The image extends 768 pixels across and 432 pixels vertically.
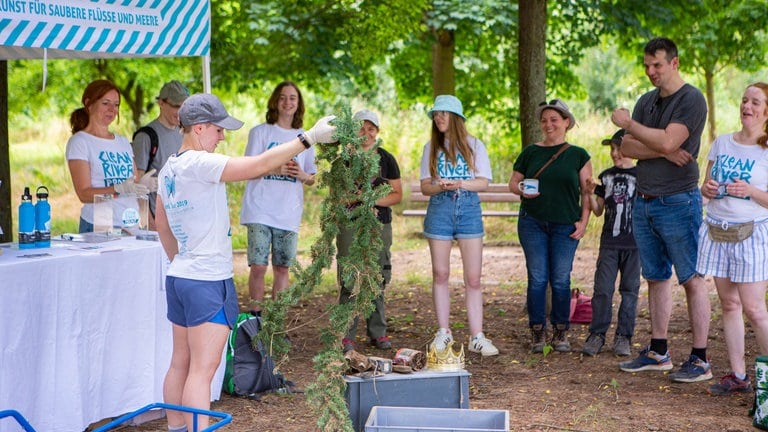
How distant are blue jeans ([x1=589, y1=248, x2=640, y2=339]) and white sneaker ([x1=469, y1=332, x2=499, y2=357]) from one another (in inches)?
29.9

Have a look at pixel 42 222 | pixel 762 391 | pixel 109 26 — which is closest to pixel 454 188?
pixel 762 391

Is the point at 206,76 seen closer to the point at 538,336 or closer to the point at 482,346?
the point at 482,346

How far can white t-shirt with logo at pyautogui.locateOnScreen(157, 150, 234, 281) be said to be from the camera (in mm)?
3658

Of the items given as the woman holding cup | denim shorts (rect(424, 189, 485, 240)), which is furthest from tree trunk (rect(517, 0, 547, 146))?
denim shorts (rect(424, 189, 485, 240))

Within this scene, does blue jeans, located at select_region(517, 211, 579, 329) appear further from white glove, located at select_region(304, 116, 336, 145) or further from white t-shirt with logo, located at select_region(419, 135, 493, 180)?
white glove, located at select_region(304, 116, 336, 145)

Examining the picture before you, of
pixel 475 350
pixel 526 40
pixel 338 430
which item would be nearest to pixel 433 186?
pixel 475 350

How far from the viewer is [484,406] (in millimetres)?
5102

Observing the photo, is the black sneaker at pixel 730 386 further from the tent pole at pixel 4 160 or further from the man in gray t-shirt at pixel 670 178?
the tent pole at pixel 4 160

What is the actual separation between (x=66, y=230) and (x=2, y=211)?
6.51m

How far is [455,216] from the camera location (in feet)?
19.9

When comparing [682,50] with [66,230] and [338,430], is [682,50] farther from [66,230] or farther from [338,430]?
[338,430]

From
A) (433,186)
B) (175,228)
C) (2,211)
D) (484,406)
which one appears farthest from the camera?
(2,211)

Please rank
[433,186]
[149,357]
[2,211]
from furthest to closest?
[2,211], [433,186], [149,357]

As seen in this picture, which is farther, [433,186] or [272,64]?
[272,64]
